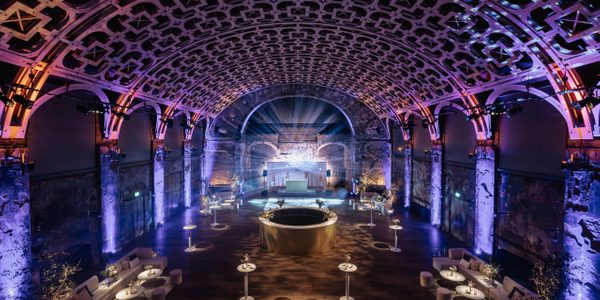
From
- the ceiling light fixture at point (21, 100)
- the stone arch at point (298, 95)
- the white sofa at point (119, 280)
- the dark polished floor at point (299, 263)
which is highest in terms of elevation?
the stone arch at point (298, 95)

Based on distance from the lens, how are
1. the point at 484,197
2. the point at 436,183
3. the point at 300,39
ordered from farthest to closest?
the point at 436,183 < the point at 300,39 < the point at 484,197

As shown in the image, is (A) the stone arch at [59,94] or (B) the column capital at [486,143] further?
(B) the column capital at [486,143]

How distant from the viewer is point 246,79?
22.2 metres

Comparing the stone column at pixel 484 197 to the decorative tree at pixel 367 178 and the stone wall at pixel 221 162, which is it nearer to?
the decorative tree at pixel 367 178

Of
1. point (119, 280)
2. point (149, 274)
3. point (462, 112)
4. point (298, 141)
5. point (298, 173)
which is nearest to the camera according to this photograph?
point (119, 280)

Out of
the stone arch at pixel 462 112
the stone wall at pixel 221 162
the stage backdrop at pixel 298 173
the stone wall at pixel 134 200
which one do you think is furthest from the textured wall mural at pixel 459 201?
the stone wall at pixel 221 162

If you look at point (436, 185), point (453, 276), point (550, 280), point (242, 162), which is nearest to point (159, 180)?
point (242, 162)

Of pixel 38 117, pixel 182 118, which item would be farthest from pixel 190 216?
pixel 38 117

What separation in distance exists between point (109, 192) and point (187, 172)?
9.08m

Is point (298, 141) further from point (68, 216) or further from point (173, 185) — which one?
point (68, 216)

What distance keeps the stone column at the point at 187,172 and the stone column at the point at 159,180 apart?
3342mm

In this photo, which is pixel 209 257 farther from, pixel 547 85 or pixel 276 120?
pixel 276 120

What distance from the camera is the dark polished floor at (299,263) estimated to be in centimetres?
1041

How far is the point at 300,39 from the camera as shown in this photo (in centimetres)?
1436
